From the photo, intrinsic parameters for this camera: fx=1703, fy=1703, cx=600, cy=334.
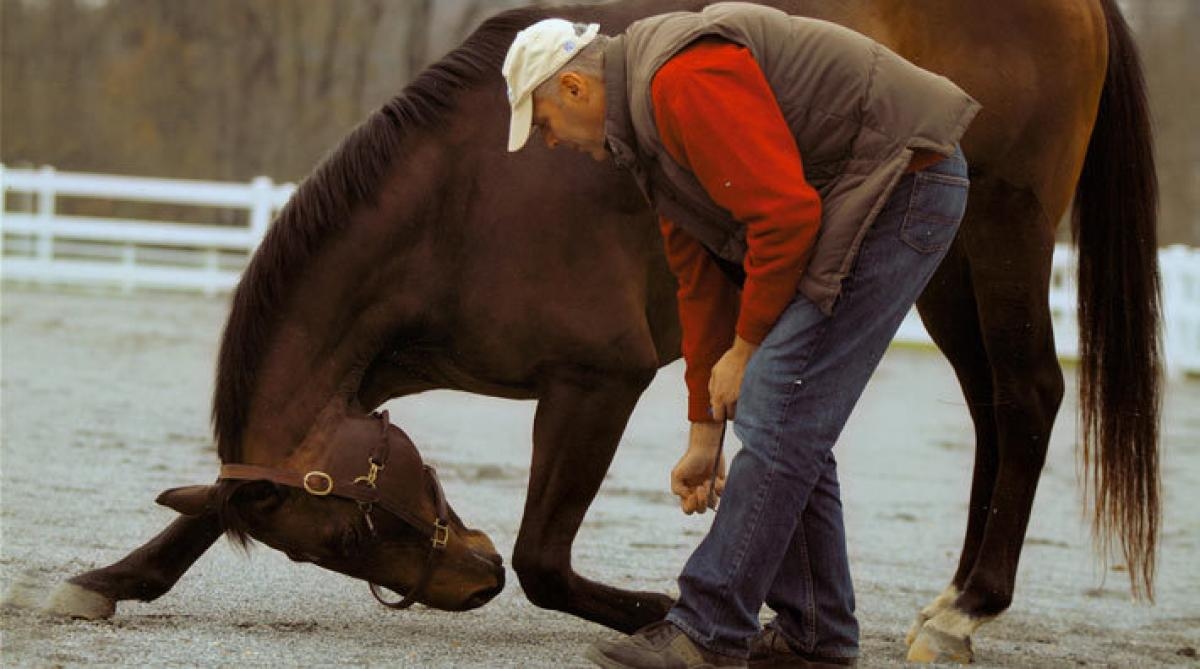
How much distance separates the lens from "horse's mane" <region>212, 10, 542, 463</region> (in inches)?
159

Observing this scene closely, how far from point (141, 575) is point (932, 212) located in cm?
215

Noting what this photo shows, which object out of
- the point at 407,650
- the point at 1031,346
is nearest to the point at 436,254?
the point at 407,650

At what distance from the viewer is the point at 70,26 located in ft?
79.3

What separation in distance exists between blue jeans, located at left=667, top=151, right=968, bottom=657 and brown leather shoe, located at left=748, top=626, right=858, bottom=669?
43 centimetres

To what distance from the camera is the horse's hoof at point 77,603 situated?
410 centimetres

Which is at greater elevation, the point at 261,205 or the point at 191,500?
the point at 191,500

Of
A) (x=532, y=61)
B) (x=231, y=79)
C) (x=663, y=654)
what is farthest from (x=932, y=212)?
(x=231, y=79)

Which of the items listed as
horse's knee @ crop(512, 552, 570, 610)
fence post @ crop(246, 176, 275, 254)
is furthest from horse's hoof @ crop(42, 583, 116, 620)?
fence post @ crop(246, 176, 275, 254)

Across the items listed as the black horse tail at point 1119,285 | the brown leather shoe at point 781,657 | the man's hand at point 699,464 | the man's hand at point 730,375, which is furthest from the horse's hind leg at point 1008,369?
the man's hand at point 730,375

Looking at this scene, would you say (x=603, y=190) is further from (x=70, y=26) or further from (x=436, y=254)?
(x=70, y=26)

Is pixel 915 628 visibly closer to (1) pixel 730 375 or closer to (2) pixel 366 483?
(1) pixel 730 375

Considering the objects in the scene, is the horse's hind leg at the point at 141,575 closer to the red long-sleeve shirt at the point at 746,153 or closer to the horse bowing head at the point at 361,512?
the horse bowing head at the point at 361,512

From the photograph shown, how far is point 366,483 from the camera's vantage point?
3969mm

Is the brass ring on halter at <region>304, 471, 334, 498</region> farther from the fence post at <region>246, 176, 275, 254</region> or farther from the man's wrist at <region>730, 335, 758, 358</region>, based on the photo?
the fence post at <region>246, 176, 275, 254</region>
